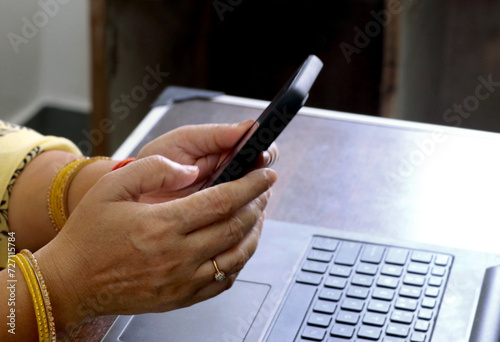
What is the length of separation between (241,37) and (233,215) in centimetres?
170

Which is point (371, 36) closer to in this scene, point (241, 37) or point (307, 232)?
point (241, 37)

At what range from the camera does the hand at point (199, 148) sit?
82cm

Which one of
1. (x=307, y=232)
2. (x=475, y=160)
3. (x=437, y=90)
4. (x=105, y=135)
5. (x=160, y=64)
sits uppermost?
(x=437, y=90)

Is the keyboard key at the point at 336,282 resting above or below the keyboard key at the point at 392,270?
below

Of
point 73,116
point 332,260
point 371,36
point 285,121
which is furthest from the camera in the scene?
point 73,116

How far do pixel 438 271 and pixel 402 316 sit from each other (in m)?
0.09

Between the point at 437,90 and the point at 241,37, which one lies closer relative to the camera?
the point at 437,90

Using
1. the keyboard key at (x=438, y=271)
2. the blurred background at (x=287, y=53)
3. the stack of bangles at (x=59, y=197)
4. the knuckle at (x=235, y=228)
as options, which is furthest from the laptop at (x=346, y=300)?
the blurred background at (x=287, y=53)

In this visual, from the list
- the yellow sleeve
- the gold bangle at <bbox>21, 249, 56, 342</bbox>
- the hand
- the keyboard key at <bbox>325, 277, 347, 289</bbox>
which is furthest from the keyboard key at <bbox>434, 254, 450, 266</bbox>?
the yellow sleeve

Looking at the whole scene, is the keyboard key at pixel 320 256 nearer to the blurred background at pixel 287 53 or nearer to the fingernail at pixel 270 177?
the fingernail at pixel 270 177

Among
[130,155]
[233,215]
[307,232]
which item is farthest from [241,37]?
[233,215]

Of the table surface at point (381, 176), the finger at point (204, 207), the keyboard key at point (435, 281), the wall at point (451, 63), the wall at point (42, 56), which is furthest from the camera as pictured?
the wall at point (42, 56)

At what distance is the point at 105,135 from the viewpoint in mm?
2145

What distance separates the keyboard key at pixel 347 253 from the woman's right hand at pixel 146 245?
0.14m
